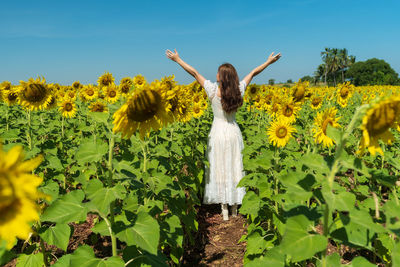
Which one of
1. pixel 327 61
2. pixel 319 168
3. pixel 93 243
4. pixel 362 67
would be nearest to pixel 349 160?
pixel 319 168

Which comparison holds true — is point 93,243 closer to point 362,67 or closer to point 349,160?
point 349,160

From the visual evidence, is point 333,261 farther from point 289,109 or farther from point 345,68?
point 345,68

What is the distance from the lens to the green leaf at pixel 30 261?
7.22ft

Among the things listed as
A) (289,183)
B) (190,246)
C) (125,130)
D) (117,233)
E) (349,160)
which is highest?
(125,130)

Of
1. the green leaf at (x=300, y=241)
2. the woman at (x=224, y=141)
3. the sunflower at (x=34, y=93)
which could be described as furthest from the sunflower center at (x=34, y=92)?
the green leaf at (x=300, y=241)

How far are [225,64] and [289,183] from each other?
3.29 metres

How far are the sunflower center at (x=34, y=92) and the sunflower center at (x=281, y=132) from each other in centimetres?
366

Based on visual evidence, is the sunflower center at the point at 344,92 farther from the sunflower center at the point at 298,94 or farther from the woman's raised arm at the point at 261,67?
the woman's raised arm at the point at 261,67

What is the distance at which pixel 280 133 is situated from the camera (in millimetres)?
3814

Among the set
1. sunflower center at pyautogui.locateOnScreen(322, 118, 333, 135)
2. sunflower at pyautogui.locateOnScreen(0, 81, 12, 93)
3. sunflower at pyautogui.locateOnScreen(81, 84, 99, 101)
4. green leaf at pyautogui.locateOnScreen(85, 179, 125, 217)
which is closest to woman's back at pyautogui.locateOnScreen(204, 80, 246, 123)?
sunflower center at pyautogui.locateOnScreen(322, 118, 333, 135)

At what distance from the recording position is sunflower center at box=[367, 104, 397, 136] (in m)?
1.25

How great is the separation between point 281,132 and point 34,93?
3781mm

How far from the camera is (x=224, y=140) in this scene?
4512 mm

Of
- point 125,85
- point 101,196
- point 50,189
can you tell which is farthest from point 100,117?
point 125,85
